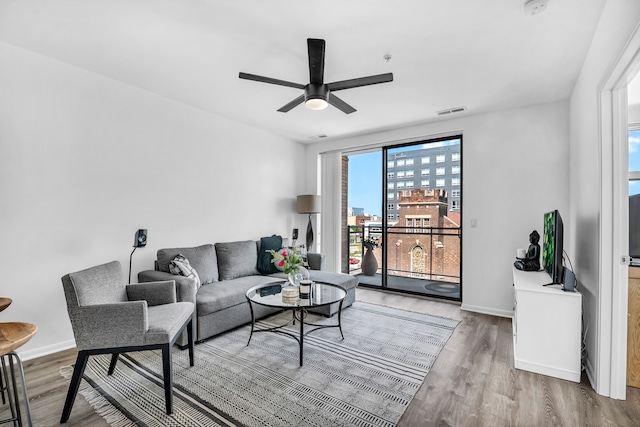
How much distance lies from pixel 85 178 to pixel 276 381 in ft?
8.41

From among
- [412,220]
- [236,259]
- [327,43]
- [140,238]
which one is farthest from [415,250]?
[140,238]

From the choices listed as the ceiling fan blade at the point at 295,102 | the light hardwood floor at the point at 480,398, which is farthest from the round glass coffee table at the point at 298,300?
the ceiling fan blade at the point at 295,102

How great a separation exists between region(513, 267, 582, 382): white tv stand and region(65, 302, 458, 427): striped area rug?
28.3 inches

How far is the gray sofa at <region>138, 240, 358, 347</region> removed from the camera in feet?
9.35

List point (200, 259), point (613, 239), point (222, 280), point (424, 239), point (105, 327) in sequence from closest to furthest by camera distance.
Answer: point (105, 327)
point (613, 239)
point (200, 259)
point (222, 280)
point (424, 239)

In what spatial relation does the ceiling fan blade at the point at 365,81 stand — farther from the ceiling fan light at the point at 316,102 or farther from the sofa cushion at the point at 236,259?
the sofa cushion at the point at 236,259

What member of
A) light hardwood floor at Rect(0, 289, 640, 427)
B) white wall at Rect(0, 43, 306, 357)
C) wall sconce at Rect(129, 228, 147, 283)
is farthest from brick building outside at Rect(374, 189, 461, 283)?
wall sconce at Rect(129, 228, 147, 283)

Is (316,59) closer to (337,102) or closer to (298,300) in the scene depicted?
(337,102)

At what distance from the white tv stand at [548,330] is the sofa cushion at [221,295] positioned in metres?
2.54

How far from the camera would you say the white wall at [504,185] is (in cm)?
352

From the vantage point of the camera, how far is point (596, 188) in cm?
219

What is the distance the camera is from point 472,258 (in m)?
4.02

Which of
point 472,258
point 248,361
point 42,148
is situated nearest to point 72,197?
point 42,148

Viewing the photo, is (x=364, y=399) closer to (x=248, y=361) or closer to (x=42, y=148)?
(x=248, y=361)
